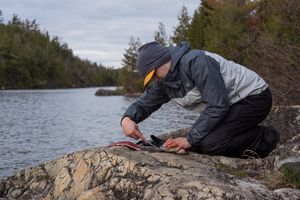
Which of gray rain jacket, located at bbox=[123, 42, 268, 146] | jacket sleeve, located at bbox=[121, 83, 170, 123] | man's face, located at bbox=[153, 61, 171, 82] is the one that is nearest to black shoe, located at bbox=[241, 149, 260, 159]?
gray rain jacket, located at bbox=[123, 42, 268, 146]

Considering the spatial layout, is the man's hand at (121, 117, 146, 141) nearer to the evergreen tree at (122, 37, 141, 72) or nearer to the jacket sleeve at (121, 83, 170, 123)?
the jacket sleeve at (121, 83, 170, 123)

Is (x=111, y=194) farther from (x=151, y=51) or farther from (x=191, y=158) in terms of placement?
(x=151, y=51)

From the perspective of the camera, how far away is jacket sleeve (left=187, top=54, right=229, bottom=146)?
5332 mm

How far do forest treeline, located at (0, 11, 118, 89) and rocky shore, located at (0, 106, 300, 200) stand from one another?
123 meters

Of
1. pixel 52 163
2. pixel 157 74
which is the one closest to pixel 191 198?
pixel 157 74

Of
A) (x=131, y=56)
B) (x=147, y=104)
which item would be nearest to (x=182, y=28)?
(x=131, y=56)

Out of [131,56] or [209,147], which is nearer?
[209,147]

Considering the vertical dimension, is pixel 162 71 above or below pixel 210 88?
above

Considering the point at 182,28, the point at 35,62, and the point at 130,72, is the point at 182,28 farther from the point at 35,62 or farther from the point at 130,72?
the point at 35,62

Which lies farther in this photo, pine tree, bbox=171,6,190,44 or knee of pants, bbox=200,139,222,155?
pine tree, bbox=171,6,190,44

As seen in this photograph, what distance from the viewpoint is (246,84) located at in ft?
19.0

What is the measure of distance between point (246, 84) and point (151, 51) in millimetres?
1116

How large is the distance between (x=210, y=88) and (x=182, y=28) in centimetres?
7203

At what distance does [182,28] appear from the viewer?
76500 mm
